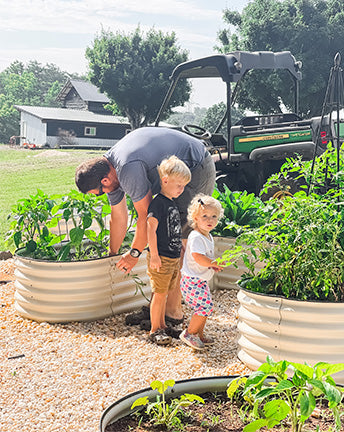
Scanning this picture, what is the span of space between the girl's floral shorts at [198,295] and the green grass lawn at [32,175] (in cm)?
639

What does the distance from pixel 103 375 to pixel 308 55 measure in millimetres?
27279

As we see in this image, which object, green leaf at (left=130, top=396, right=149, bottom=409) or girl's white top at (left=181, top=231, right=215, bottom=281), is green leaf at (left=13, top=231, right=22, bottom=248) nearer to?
girl's white top at (left=181, top=231, right=215, bottom=281)

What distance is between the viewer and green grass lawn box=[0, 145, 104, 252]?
1551 cm

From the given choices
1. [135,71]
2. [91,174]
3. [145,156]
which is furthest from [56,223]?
[135,71]

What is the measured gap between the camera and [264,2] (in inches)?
1182

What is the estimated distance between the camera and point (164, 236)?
12.2 feet

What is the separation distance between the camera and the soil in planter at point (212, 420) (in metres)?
2.03

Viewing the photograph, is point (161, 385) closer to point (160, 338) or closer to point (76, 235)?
point (160, 338)

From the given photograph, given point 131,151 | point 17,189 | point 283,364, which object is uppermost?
point 131,151

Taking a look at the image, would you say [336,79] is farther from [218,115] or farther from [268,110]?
[218,115]

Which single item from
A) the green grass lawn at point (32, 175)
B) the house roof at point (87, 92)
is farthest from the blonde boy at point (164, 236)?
the house roof at point (87, 92)

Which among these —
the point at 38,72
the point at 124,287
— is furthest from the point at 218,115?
the point at 38,72

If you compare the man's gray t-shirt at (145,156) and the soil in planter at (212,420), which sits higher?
the man's gray t-shirt at (145,156)

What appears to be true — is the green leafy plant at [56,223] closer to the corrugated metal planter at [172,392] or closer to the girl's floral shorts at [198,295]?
the girl's floral shorts at [198,295]
